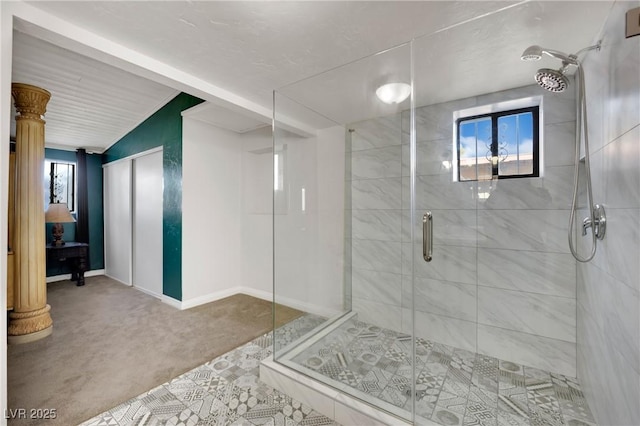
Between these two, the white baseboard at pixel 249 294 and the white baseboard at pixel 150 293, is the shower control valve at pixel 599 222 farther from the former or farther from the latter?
the white baseboard at pixel 150 293

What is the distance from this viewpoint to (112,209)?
4.93 metres

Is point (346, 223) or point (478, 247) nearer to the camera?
point (478, 247)

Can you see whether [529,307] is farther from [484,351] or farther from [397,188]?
[397,188]

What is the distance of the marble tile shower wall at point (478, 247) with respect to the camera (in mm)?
1916

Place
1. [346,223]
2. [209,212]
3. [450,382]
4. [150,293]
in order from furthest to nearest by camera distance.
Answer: [150,293]
[209,212]
[346,223]
[450,382]

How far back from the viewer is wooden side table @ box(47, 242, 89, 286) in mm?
4176

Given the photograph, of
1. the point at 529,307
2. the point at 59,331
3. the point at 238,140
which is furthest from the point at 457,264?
the point at 59,331

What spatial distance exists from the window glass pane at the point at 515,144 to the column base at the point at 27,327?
14.2ft

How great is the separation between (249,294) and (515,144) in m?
3.60

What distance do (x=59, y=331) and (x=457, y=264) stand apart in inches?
153

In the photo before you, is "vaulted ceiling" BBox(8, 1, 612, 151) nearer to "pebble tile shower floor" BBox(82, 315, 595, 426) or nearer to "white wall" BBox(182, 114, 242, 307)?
"white wall" BBox(182, 114, 242, 307)

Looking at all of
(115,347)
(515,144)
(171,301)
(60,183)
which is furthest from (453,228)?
(60,183)

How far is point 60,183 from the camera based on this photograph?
4984mm

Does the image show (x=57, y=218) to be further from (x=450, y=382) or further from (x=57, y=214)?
(x=450, y=382)
